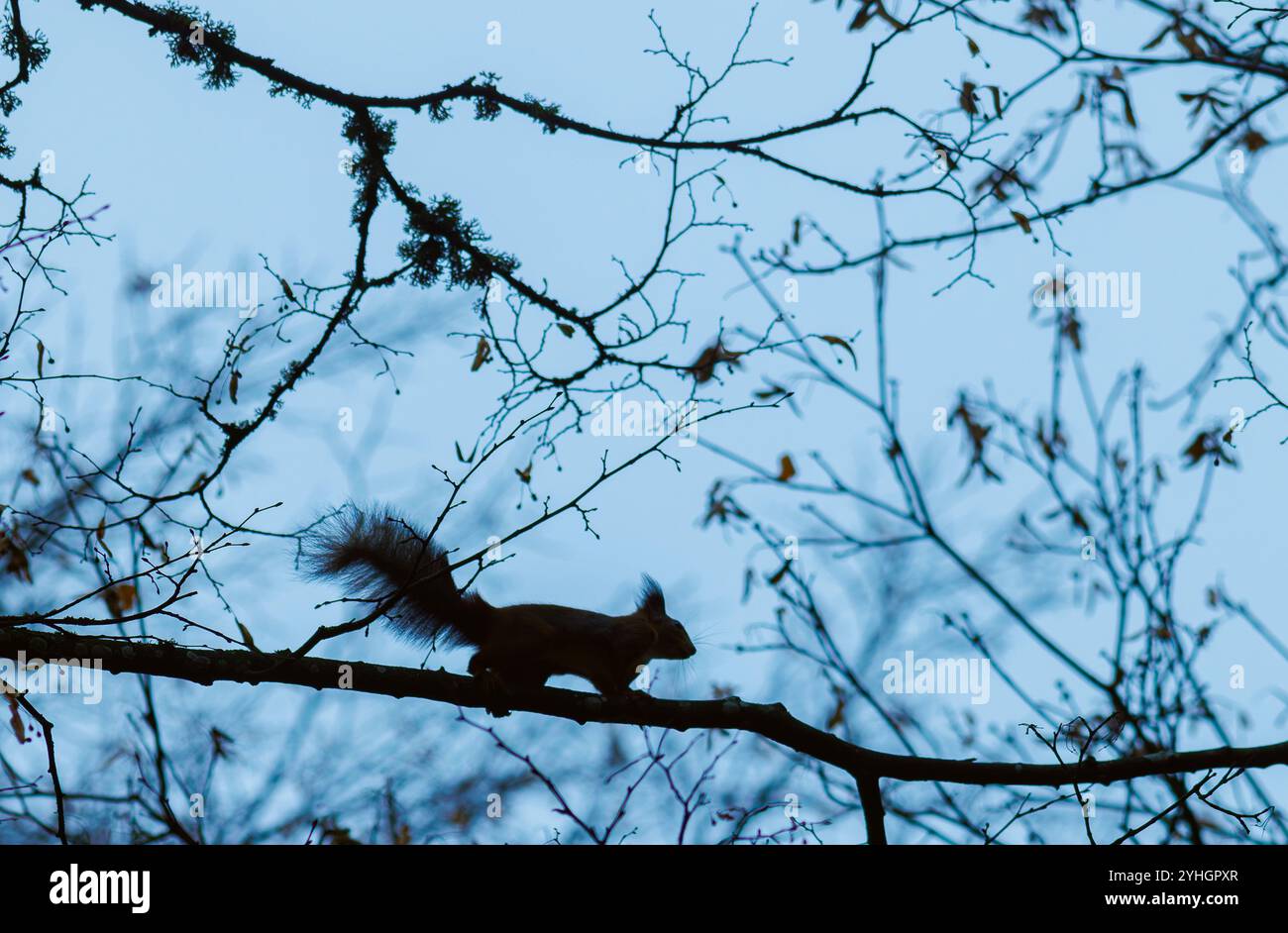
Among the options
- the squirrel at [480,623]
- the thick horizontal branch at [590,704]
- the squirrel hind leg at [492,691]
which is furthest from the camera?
the squirrel at [480,623]

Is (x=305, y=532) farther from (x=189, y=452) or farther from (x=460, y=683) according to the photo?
(x=189, y=452)

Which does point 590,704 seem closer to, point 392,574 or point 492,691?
point 492,691

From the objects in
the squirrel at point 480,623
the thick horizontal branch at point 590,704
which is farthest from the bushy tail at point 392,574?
the thick horizontal branch at point 590,704

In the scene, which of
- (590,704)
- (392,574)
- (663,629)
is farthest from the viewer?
(663,629)

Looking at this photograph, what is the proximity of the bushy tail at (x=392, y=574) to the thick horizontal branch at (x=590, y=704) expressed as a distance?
71 centimetres

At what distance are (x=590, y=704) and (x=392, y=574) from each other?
39.7 inches

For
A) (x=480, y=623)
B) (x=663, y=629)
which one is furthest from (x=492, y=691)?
(x=663, y=629)

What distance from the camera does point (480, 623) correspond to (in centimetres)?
437

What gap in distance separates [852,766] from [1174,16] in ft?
9.37

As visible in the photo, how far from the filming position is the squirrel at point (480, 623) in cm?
420

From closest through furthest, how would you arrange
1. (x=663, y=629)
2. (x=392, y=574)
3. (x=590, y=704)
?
(x=590, y=704) → (x=392, y=574) → (x=663, y=629)

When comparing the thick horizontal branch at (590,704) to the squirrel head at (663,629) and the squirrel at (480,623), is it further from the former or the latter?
the squirrel head at (663,629)
